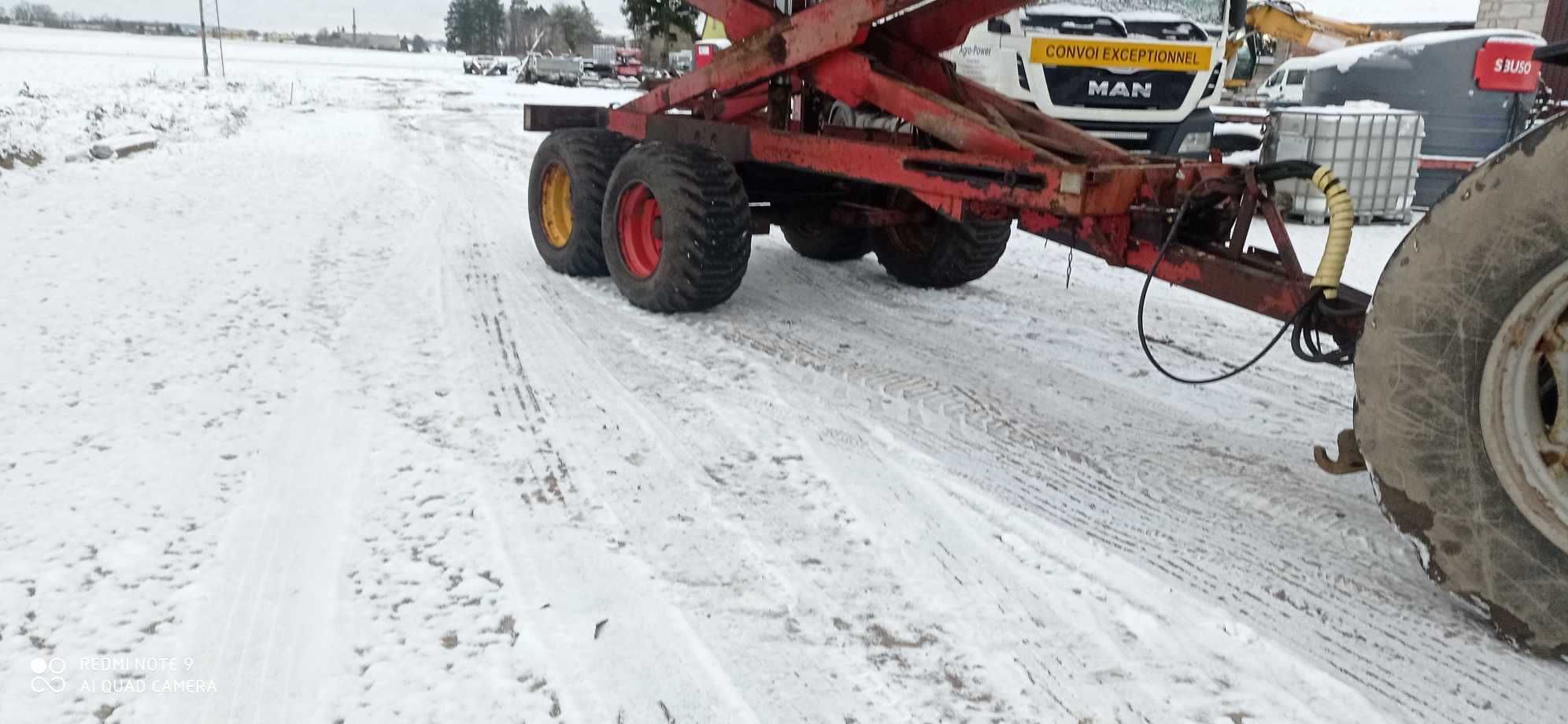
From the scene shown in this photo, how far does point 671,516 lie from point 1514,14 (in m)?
22.0

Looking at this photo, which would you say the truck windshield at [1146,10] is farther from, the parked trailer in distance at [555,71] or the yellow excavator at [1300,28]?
the parked trailer in distance at [555,71]

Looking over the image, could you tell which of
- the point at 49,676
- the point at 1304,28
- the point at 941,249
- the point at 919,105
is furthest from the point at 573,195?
the point at 1304,28

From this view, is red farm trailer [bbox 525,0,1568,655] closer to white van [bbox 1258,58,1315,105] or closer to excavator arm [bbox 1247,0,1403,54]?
excavator arm [bbox 1247,0,1403,54]

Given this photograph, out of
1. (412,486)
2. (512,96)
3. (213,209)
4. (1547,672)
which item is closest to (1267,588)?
(1547,672)

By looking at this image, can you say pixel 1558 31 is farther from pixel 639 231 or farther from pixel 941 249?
pixel 639 231

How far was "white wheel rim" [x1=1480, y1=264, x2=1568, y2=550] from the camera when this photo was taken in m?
2.12

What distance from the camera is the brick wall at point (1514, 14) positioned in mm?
18438

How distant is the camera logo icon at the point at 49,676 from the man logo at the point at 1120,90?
6.90m

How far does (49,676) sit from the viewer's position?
84.4 inches

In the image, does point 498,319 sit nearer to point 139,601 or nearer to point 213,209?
point 139,601

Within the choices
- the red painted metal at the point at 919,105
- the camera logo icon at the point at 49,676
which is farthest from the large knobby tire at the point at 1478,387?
the camera logo icon at the point at 49,676

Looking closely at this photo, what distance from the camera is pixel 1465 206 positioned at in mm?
2207

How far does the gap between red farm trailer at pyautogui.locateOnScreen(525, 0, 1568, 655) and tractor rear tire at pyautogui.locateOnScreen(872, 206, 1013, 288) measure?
0.05 feet

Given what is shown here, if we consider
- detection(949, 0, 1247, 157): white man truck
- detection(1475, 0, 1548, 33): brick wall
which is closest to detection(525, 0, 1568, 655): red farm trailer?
detection(949, 0, 1247, 157): white man truck
